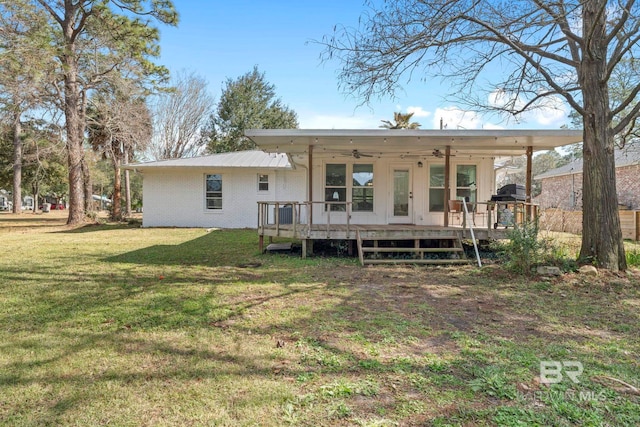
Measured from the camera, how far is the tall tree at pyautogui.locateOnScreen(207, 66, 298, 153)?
29.4m

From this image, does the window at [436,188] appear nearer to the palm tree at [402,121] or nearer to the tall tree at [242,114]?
the palm tree at [402,121]

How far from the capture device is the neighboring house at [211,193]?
16.8 m

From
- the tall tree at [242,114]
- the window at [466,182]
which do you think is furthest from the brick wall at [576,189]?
the tall tree at [242,114]

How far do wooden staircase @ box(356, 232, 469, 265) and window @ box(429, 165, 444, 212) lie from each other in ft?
5.84

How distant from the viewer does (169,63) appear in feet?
90.3

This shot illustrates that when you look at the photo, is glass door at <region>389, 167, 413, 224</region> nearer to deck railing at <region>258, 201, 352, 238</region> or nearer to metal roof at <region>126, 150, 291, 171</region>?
deck railing at <region>258, 201, 352, 238</region>

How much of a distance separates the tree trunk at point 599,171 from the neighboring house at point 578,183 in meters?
9.45

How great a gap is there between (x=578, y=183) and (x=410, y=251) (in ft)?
70.3

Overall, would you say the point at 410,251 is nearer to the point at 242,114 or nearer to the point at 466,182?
the point at 466,182

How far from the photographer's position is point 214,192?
1698cm

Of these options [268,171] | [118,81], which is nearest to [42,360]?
[268,171]

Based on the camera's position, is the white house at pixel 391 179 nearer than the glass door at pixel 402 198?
Yes

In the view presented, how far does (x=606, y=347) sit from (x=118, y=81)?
20220 mm

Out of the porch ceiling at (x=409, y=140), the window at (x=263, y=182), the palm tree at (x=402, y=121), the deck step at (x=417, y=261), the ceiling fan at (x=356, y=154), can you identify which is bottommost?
the deck step at (x=417, y=261)
